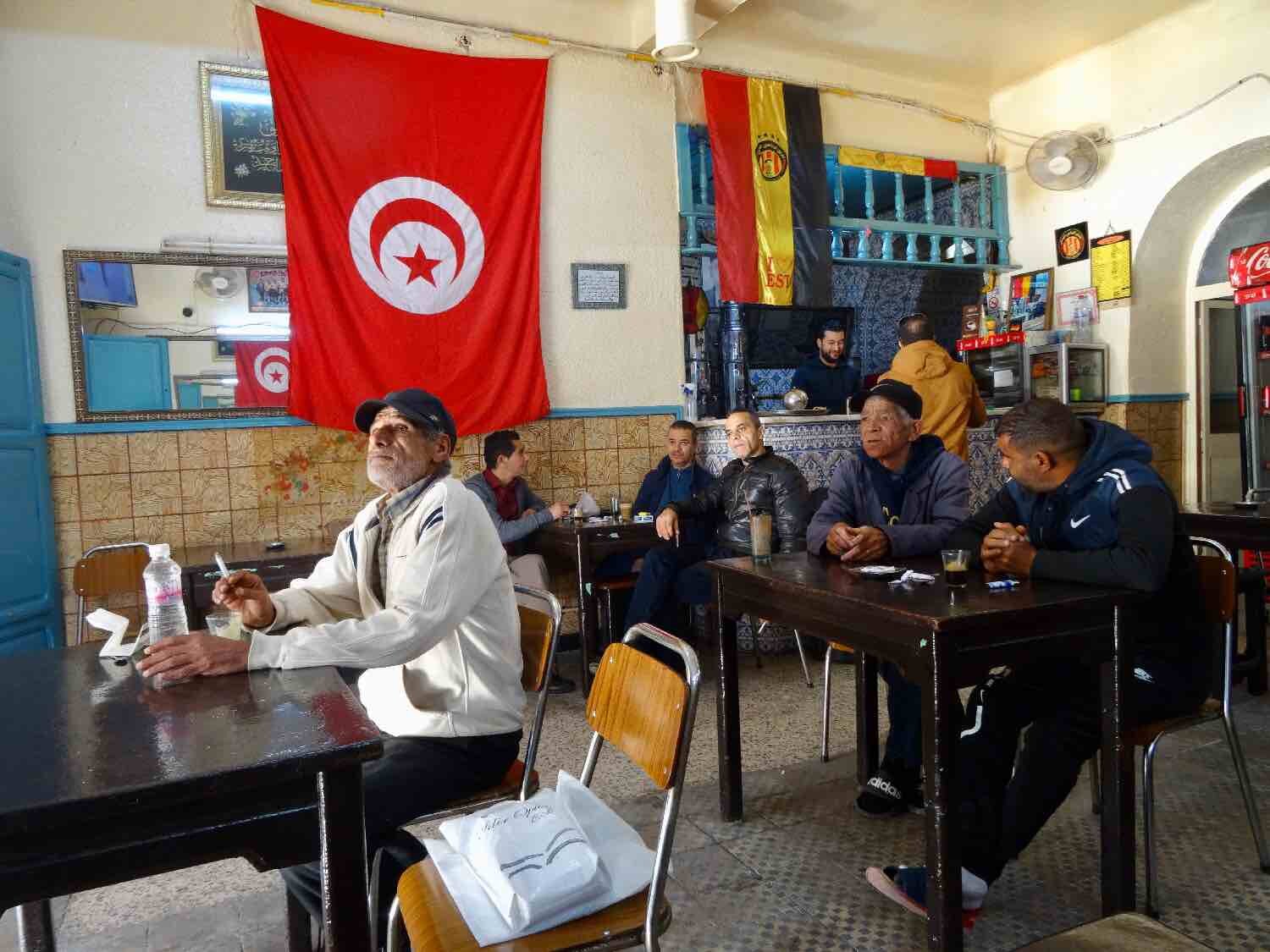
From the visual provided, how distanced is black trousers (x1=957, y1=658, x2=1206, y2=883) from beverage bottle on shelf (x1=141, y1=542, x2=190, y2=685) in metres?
1.68

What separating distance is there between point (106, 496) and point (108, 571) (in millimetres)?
466

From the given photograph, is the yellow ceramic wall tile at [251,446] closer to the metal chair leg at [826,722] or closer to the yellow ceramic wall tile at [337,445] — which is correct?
the yellow ceramic wall tile at [337,445]

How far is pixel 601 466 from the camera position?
520 centimetres

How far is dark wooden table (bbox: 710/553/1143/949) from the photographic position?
1.84 m

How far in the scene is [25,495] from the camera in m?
3.80

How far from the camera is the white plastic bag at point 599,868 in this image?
4.33 ft

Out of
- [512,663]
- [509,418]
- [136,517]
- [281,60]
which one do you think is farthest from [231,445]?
[512,663]

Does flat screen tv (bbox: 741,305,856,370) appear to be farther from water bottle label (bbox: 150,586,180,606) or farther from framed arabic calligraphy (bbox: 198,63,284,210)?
water bottle label (bbox: 150,586,180,606)

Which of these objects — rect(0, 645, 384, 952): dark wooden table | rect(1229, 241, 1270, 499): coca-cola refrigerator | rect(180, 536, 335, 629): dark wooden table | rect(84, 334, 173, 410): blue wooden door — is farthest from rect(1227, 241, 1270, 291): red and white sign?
rect(84, 334, 173, 410): blue wooden door

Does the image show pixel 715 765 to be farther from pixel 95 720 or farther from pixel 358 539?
pixel 95 720

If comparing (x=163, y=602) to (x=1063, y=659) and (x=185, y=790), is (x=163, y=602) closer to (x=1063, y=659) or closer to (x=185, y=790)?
(x=185, y=790)

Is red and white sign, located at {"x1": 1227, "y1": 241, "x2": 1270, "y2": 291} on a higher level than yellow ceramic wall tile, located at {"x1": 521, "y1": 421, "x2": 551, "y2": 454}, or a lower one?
higher

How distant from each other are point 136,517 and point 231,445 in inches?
21.0

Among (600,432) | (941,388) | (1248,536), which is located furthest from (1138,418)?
(600,432)
